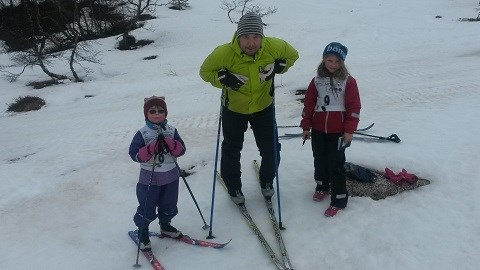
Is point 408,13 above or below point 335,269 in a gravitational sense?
above

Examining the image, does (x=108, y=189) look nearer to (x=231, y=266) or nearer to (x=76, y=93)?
(x=231, y=266)

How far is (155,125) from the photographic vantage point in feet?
13.0

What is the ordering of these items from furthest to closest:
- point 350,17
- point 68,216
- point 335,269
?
1. point 350,17
2. point 68,216
3. point 335,269

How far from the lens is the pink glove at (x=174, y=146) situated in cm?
387

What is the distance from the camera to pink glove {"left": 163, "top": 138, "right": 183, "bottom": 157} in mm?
3869

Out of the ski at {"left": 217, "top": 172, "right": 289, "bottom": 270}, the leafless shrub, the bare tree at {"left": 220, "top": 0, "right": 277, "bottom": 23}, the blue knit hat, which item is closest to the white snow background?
the ski at {"left": 217, "top": 172, "right": 289, "bottom": 270}

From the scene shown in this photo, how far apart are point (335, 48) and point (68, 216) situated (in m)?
4.04

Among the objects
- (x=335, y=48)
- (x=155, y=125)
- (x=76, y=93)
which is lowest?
(x=76, y=93)

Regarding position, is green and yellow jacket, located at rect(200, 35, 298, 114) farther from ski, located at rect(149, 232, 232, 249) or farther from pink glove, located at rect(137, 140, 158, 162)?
ski, located at rect(149, 232, 232, 249)

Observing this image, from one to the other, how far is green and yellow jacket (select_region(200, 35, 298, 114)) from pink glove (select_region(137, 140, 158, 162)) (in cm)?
99

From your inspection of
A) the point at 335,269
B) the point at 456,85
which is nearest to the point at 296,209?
the point at 335,269

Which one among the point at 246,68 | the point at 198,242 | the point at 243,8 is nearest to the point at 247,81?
the point at 246,68

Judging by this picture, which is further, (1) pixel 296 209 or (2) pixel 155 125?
(1) pixel 296 209

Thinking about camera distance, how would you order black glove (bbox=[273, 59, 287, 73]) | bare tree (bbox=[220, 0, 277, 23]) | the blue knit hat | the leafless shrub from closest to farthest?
1. the blue knit hat
2. black glove (bbox=[273, 59, 287, 73])
3. the leafless shrub
4. bare tree (bbox=[220, 0, 277, 23])
